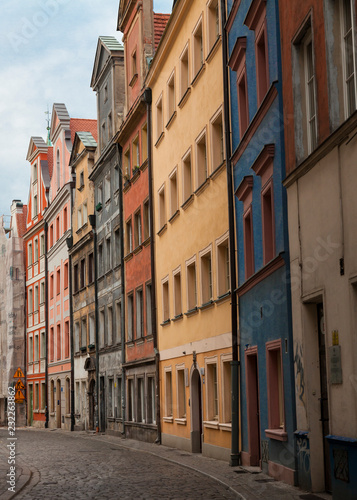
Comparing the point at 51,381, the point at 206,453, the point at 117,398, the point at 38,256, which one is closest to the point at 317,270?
the point at 206,453

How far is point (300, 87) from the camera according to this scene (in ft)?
48.7

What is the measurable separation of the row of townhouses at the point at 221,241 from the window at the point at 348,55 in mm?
26

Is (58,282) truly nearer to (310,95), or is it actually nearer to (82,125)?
(82,125)

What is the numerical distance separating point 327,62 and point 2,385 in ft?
188

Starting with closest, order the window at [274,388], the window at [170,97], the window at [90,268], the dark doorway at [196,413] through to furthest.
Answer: the window at [274,388] < the dark doorway at [196,413] < the window at [170,97] < the window at [90,268]

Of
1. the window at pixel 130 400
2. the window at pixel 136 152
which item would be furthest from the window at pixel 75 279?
the window at pixel 136 152

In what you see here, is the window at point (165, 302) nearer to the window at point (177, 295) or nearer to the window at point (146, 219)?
the window at point (177, 295)

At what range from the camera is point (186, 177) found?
92.7 ft

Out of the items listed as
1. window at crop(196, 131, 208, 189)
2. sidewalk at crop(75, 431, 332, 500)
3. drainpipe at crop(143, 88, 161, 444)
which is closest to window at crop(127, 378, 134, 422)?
drainpipe at crop(143, 88, 161, 444)

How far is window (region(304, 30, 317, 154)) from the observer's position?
47.4 feet

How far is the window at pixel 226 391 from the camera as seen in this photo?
22141 mm

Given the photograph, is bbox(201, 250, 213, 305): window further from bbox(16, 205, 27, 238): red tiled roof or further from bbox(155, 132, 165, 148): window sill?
bbox(16, 205, 27, 238): red tiled roof

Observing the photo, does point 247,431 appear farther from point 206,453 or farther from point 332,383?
point 332,383

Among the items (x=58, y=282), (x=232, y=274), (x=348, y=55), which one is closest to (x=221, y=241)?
(x=232, y=274)
